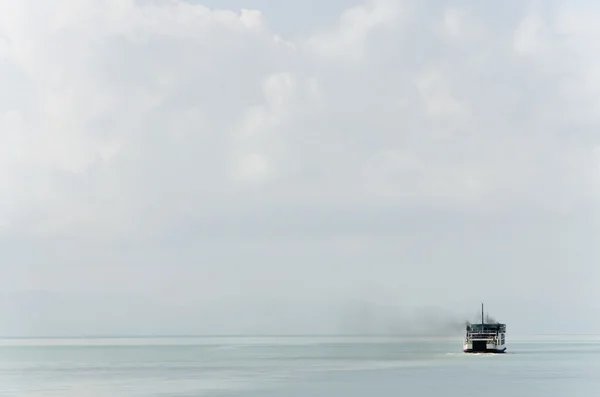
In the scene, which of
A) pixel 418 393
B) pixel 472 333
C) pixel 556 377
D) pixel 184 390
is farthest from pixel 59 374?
pixel 472 333

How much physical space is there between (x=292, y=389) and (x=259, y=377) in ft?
80.2

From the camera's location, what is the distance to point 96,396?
98688mm

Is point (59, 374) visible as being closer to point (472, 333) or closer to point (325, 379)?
point (325, 379)

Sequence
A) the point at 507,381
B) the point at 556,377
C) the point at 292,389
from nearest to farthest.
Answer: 1. the point at 292,389
2. the point at 507,381
3. the point at 556,377

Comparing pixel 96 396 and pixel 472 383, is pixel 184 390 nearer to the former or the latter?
pixel 96 396

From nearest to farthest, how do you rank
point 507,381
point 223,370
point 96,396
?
point 96,396, point 507,381, point 223,370

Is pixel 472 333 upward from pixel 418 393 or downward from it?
upward

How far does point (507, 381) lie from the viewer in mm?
116188

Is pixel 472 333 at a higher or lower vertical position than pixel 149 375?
higher

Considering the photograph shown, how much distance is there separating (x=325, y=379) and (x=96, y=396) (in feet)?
120

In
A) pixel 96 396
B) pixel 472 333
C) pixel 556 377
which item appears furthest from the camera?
pixel 472 333

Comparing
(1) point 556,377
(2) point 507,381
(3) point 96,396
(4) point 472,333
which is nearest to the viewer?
(3) point 96,396

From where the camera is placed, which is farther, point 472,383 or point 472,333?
point 472,333

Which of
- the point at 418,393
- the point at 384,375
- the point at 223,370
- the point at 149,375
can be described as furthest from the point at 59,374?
the point at 418,393
